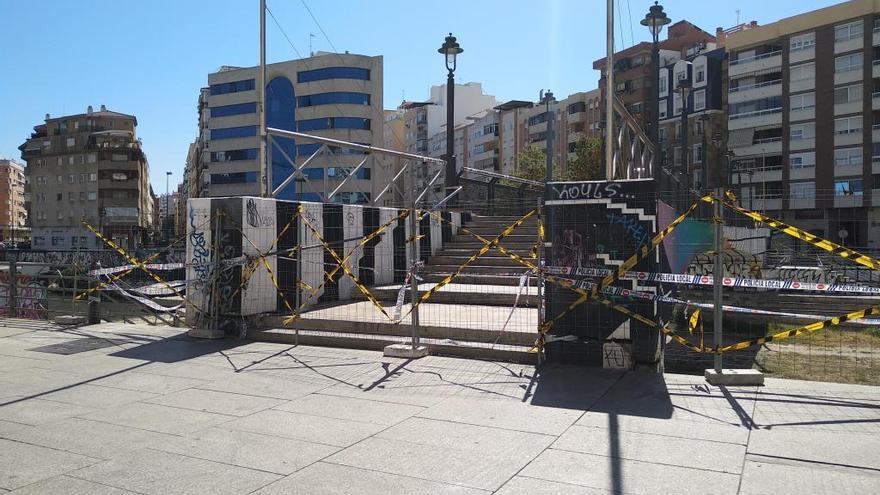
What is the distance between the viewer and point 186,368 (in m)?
8.48

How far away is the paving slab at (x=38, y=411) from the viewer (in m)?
6.15

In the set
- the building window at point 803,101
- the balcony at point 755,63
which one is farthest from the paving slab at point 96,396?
the balcony at point 755,63

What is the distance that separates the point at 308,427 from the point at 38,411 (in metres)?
2.81

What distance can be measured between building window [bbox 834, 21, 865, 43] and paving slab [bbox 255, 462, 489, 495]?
2532 inches

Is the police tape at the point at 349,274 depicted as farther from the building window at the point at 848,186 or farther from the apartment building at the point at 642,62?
the apartment building at the point at 642,62

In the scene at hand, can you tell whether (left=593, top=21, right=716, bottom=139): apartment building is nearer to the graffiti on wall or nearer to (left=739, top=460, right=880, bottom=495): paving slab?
the graffiti on wall

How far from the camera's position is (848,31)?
5578 cm

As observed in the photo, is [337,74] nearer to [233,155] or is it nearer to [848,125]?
[233,155]

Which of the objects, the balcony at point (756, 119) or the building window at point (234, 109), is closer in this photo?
the balcony at point (756, 119)

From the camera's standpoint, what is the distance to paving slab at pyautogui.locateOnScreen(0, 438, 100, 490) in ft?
15.1

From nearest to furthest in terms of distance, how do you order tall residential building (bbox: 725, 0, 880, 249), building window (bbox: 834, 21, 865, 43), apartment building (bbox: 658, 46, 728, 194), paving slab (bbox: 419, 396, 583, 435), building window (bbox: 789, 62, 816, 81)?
paving slab (bbox: 419, 396, 583, 435) < tall residential building (bbox: 725, 0, 880, 249) < building window (bbox: 834, 21, 865, 43) < building window (bbox: 789, 62, 816, 81) < apartment building (bbox: 658, 46, 728, 194)

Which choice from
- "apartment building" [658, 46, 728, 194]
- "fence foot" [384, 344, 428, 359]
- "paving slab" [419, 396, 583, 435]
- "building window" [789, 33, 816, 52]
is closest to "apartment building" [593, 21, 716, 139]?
"apartment building" [658, 46, 728, 194]

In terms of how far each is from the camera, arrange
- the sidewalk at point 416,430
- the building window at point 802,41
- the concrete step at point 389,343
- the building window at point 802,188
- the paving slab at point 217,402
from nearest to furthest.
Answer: the sidewalk at point 416,430 < the paving slab at point 217,402 < the concrete step at point 389,343 < the building window at point 802,41 < the building window at point 802,188

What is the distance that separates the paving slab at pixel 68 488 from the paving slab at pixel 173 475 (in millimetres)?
64
